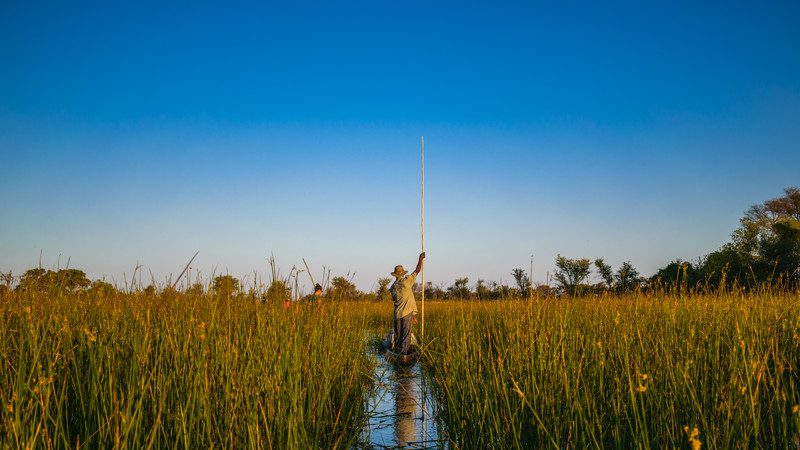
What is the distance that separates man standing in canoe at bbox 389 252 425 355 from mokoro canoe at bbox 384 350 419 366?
0.15 metres

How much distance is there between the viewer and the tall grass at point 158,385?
105 inches

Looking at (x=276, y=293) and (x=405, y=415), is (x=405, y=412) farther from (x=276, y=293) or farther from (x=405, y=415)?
(x=276, y=293)

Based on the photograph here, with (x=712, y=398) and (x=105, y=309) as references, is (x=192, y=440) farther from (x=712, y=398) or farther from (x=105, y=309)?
(x=712, y=398)

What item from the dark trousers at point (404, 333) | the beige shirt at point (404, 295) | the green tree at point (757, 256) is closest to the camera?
the beige shirt at point (404, 295)

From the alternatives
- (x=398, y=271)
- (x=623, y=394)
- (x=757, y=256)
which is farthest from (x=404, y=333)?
(x=757, y=256)

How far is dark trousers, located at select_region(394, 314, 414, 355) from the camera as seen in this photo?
10.5 metres

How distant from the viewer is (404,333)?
10555mm

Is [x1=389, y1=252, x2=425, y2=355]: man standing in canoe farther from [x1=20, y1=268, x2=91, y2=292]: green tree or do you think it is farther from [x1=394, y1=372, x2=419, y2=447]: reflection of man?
[x1=20, y1=268, x2=91, y2=292]: green tree

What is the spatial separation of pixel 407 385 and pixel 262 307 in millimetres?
3841

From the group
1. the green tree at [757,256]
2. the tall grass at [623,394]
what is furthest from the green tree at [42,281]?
the green tree at [757,256]

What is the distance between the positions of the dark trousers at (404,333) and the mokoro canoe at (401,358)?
127 millimetres

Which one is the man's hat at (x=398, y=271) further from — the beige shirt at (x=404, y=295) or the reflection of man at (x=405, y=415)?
the reflection of man at (x=405, y=415)

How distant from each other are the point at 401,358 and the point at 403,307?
1.00 m

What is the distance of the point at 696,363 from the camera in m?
3.89
